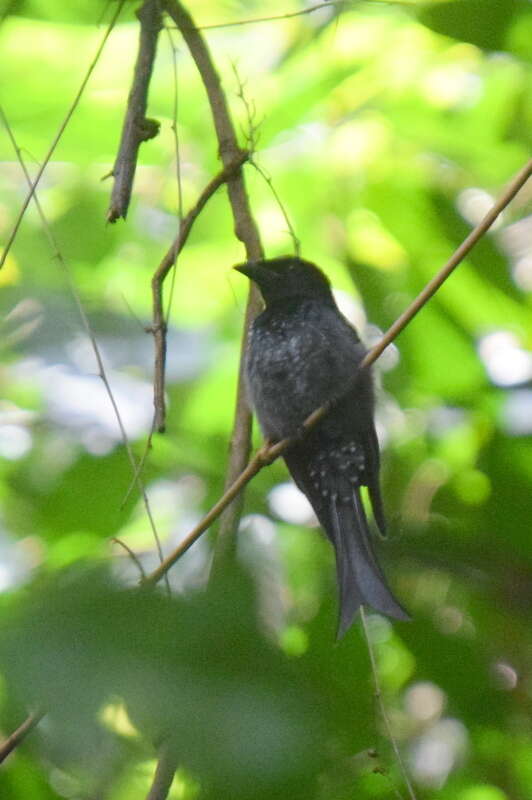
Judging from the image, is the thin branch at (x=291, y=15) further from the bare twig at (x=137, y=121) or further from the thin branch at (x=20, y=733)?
the thin branch at (x=20, y=733)

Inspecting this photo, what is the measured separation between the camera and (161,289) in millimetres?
2441

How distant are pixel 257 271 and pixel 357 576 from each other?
105 centimetres

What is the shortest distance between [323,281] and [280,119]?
2.09ft

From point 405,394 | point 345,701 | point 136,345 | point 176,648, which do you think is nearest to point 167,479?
point 136,345

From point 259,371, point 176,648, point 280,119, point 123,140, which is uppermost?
point 176,648

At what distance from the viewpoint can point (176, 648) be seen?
817 millimetres

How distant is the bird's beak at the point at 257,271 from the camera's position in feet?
9.31

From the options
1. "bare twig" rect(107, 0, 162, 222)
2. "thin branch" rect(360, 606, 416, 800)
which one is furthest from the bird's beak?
"thin branch" rect(360, 606, 416, 800)

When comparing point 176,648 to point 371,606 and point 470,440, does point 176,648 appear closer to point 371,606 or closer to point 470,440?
point 371,606

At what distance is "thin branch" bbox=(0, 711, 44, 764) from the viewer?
939mm

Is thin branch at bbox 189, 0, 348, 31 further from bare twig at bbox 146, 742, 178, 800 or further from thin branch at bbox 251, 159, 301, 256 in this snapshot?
bare twig at bbox 146, 742, 178, 800

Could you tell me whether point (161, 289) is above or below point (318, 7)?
below

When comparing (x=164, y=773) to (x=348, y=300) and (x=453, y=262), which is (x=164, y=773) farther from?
(x=348, y=300)

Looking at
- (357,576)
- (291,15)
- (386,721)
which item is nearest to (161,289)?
(291,15)
